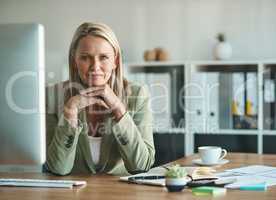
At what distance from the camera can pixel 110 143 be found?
1896mm

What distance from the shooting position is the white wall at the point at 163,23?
3.55 metres

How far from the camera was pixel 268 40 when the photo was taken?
3.52m

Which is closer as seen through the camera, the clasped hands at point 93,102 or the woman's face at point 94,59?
the clasped hands at point 93,102

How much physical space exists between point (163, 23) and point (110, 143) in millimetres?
2015

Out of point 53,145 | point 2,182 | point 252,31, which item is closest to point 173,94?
point 252,31

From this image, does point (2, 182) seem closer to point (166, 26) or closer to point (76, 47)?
point (76, 47)

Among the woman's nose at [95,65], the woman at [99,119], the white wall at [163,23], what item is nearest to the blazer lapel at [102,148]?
→ the woman at [99,119]

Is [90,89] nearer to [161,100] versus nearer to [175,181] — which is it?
[175,181]

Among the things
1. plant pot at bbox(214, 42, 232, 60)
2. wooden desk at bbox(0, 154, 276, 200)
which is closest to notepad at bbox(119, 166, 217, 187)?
wooden desk at bbox(0, 154, 276, 200)

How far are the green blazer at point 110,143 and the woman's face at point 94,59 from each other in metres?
0.14

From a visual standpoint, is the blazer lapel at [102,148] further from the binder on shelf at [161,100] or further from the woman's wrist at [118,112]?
the binder on shelf at [161,100]

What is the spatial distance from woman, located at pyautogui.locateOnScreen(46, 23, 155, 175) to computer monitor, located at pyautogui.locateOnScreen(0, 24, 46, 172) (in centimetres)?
39

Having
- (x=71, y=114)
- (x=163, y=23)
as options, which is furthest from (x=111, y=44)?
(x=163, y=23)

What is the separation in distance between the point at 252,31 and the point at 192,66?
0.51 meters
